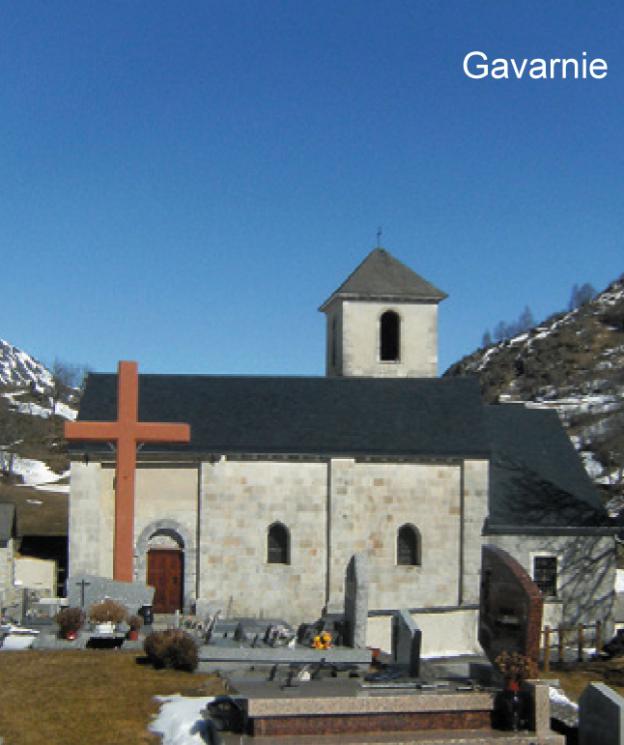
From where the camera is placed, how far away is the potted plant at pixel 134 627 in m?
23.0

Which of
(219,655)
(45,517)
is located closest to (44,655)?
(219,655)

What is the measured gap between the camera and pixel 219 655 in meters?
21.2

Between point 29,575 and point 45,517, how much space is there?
94.5 feet

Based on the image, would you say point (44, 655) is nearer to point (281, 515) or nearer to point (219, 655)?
point (219, 655)

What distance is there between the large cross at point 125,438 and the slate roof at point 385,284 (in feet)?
33.4

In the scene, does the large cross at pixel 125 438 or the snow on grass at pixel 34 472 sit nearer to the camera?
the large cross at pixel 125 438

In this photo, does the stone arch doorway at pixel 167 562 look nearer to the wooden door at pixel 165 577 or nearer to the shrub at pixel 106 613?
the wooden door at pixel 165 577

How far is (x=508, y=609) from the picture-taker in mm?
18328

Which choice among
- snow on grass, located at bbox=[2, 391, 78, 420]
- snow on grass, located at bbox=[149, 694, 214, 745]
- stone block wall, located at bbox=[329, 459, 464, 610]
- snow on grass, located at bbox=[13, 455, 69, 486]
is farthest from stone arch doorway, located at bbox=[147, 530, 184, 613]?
snow on grass, located at bbox=[2, 391, 78, 420]

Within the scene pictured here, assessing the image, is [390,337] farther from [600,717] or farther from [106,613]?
[600,717]

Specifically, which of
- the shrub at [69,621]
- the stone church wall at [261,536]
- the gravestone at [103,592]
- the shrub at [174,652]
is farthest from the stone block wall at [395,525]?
the shrub at [174,652]

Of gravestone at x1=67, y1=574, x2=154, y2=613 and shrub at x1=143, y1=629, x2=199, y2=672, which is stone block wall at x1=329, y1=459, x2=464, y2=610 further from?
shrub at x1=143, y1=629, x2=199, y2=672

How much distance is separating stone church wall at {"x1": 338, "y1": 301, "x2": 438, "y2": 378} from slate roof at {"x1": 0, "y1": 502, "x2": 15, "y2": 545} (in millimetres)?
12380

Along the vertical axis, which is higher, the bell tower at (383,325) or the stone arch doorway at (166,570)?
the bell tower at (383,325)
